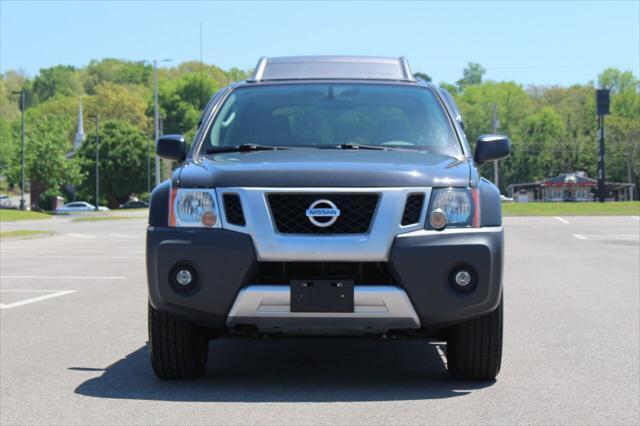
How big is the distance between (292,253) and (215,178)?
0.69m

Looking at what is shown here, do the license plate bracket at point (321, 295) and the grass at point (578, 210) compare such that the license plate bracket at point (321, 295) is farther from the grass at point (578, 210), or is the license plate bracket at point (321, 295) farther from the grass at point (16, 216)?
the grass at point (16, 216)

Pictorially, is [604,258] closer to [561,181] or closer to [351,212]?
[351,212]

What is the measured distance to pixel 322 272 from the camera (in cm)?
604

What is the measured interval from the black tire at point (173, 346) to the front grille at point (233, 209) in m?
0.74

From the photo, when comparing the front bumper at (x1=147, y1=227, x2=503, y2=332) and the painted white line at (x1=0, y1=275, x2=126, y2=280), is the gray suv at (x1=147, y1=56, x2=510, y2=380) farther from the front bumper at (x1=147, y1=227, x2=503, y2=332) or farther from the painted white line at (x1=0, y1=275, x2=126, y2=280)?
the painted white line at (x1=0, y1=275, x2=126, y2=280)

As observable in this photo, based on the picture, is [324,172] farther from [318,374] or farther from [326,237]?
[318,374]

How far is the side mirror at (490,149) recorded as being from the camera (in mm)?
7129

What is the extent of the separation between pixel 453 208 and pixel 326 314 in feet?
3.11

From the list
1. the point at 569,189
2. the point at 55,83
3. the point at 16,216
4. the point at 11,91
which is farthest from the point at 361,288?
the point at 55,83

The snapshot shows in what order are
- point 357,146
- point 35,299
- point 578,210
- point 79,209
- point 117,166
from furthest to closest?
point 117,166 < point 79,209 < point 578,210 < point 35,299 < point 357,146

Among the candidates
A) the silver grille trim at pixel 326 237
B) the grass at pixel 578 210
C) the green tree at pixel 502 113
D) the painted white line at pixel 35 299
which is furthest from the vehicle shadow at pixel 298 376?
the green tree at pixel 502 113

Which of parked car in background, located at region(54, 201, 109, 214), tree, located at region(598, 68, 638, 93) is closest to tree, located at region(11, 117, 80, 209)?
parked car in background, located at region(54, 201, 109, 214)

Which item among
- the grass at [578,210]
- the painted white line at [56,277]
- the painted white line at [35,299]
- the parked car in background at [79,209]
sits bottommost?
the parked car in background at [79,209]

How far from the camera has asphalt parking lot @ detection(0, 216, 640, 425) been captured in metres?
5.65
